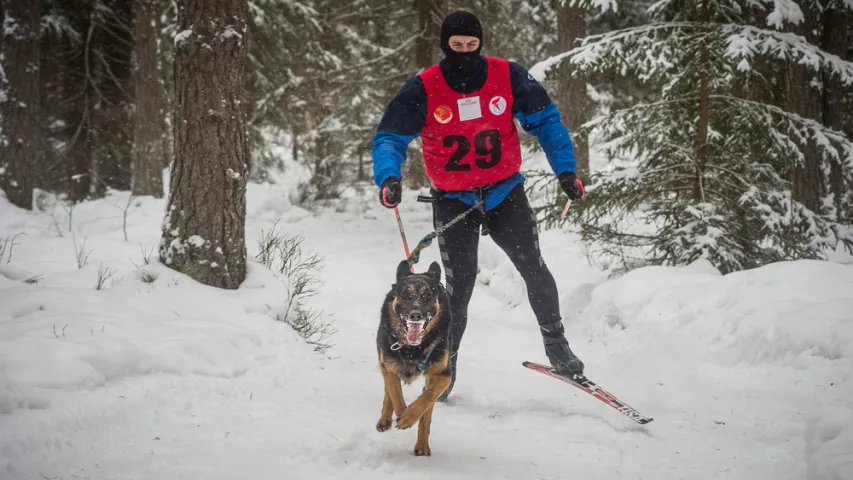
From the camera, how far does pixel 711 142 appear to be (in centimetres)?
690

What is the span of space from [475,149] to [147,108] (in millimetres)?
12695

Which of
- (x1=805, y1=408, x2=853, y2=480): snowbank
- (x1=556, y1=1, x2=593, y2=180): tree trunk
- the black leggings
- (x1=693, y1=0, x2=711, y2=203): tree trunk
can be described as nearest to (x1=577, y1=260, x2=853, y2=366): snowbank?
(x1=693, y1=0, x2=711, y2=203): tree trunk

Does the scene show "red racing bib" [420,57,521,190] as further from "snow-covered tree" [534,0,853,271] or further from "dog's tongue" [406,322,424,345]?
"snow-covered tree" [534,0,853,271]

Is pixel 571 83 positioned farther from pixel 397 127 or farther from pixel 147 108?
pixel 147 108

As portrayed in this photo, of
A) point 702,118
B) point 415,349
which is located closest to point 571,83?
point 702,118

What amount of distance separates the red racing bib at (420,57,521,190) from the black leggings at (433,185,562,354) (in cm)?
22

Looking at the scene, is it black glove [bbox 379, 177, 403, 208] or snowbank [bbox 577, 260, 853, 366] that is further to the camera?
snowbank [bbox 577, 260, 853, 366]

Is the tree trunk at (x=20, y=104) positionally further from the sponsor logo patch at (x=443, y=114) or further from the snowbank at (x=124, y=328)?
the sponsor logo patch at (x=443, y=114)

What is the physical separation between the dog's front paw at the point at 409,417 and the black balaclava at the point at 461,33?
2.39 metres

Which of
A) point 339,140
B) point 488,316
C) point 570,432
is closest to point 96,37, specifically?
point 339,140

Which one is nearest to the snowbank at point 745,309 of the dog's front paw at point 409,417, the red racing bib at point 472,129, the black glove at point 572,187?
the black glove at point 572,187

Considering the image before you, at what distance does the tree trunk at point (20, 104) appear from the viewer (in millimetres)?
11227

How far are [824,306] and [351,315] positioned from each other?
520 cm

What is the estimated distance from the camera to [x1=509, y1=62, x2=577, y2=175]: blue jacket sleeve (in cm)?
397
